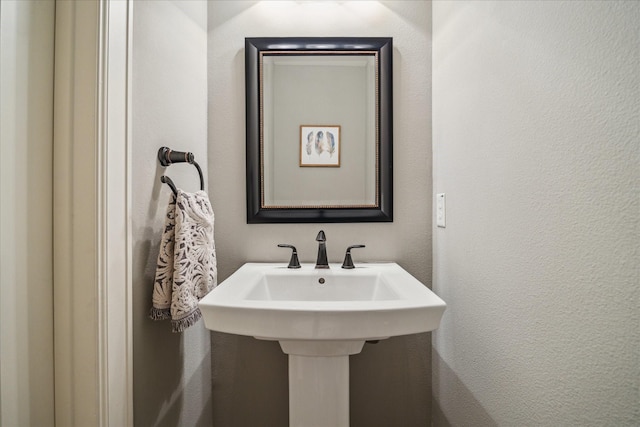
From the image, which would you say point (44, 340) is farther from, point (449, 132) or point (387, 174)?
point (449, 132)

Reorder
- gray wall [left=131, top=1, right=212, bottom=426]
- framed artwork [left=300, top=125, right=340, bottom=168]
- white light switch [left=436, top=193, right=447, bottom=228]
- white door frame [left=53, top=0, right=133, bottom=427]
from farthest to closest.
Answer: framed artwork [left=300, top=125, right=340, bottom=168], white light switch [left=436, top=193, right=447, bottom=228], gray wall [left=131, top=1, right=212, bottom=426], white door frame [left=53, top=0, right=133, bottom=427]

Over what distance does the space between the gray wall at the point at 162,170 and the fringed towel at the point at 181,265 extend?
50mm

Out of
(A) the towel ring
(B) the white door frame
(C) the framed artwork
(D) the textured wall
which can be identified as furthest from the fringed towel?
(D) the textured wall

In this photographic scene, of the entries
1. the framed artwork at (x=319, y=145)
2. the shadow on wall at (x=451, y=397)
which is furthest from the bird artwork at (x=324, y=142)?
the shadow on wall at (x=451, y=397)

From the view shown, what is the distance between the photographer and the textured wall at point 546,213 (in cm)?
47

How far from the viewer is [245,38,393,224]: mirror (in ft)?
4.01

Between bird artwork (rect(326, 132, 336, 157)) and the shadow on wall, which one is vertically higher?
bird artwork (rect(326, 132, 336, 157))

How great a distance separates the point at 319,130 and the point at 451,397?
43.5 inches

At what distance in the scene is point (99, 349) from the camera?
2.23 feet

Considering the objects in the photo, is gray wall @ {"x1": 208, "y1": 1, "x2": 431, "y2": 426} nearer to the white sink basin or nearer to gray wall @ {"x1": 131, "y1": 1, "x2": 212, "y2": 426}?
gray wall @ {"x1": 131, "y1": 1, "x2": 212, "y2": 426}

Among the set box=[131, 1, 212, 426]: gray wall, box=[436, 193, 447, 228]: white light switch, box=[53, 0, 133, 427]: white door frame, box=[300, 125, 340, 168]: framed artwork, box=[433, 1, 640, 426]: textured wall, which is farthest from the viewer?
box=[300, 125, 340, 168]: framed artwork

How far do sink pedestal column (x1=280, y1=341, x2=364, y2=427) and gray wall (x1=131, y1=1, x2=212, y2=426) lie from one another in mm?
405

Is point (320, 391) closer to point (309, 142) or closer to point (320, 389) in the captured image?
point (320, 389)

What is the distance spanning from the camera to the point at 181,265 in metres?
0.86
